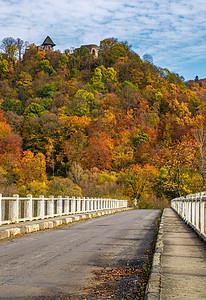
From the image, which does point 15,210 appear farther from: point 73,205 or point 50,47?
point 50,47

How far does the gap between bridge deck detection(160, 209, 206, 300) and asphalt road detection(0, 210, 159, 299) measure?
77cm

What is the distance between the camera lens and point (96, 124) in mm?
102375

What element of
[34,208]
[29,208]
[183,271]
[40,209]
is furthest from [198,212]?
[40,209]

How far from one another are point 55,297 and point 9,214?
10.7 meters

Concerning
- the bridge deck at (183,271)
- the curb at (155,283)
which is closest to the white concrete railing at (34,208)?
the bridge deck at (183,271)

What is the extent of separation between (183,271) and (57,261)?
2.83 metres

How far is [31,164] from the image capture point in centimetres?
8019

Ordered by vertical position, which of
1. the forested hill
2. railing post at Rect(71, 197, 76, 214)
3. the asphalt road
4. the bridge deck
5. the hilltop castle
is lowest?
railing post at Rect(71, 197, 76, 214)

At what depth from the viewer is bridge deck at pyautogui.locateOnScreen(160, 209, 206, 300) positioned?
16.5 ft

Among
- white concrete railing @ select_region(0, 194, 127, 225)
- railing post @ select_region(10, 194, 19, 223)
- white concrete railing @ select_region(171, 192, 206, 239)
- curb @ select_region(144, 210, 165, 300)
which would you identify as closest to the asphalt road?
curb @ select_region(144, 210, 165, 300)

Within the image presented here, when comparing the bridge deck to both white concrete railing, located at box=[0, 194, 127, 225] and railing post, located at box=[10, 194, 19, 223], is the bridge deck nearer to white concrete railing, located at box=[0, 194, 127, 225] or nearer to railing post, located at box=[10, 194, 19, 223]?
white concrete railing, located at box=[0, 194, 127, 225]

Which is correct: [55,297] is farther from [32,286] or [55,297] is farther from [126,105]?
[126,105]

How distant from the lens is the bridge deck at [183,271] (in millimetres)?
5031

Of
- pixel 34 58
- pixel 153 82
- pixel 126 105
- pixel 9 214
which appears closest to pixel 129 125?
pixel 126 105
